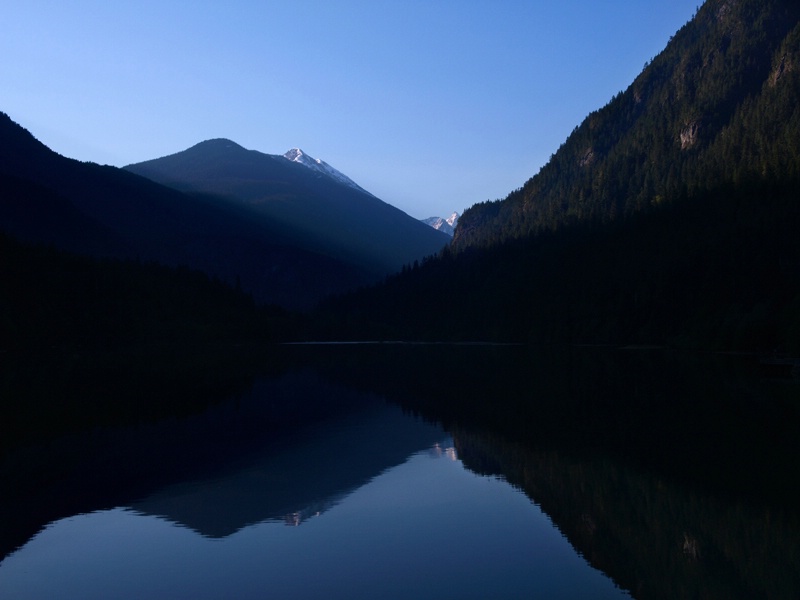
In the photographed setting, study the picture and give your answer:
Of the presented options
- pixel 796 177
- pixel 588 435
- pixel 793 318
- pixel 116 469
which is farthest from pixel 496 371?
pixel 796 177

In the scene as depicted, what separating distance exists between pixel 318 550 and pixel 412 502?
7740 millimetres

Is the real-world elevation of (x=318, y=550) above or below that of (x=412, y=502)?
below

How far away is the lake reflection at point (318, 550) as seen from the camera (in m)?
22.8

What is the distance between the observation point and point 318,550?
86.0 feet

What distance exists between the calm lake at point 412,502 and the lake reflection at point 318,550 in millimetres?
95

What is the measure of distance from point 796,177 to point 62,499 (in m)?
197

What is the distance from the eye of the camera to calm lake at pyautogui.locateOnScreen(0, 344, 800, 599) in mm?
23578

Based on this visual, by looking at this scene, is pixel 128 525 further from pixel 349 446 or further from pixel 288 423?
pixel 288 423

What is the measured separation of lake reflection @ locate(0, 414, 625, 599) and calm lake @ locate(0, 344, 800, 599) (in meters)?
0.10

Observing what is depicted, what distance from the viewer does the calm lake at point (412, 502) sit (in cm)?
2358

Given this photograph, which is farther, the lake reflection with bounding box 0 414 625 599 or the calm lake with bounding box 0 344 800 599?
the calm lake with bounding box 0 344 800 599

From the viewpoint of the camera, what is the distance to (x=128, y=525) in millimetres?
29375

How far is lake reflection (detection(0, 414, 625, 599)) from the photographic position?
74.6 feet

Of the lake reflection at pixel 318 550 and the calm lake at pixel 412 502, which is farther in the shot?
the calm lake at pixel 412 502
